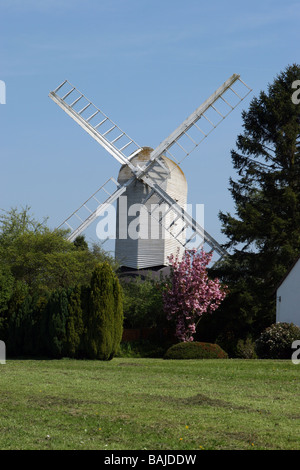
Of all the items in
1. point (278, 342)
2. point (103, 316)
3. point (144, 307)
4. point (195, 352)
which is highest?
point (144, 307)

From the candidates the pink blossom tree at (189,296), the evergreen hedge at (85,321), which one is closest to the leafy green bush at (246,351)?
the pink blossom tree at (189,296)

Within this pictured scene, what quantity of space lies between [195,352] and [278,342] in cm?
361

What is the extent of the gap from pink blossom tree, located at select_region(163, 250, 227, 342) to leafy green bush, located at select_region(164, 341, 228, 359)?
6475 millimetres

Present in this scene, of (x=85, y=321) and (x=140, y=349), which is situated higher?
(x=85, y=321)

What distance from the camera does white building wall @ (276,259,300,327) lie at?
33.2 m

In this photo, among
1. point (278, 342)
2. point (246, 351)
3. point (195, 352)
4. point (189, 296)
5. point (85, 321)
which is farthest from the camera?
point (189, 296)

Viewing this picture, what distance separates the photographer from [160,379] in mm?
19750

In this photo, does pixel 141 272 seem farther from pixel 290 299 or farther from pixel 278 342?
pixel 278 342

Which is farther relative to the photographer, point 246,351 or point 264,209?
point 264,209

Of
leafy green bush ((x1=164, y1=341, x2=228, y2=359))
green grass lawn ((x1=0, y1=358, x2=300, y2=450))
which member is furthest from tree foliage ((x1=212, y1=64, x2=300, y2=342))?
green grass lawn ((x1=0, y1=358, x2=300, y2=450))

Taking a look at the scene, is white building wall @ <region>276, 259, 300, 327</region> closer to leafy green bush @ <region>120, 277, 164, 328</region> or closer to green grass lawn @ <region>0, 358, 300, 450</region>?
leafy green bush @ <region>120, 277, 164, 328</region>

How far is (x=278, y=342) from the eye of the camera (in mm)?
29531

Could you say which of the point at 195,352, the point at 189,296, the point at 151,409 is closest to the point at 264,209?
the point at 189,296

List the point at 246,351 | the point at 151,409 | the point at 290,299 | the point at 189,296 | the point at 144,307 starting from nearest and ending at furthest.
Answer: the point at 151,409 < the point at 290,299 < the point at 246,351 < the point at 189,296 < the point at 144,307
